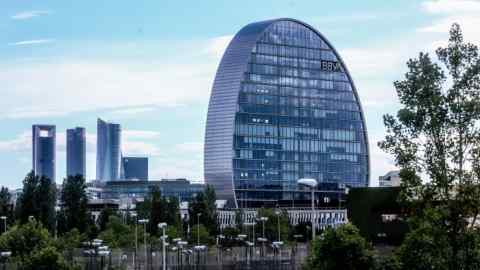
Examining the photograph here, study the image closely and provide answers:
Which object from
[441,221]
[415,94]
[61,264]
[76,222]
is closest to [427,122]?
[415,94]

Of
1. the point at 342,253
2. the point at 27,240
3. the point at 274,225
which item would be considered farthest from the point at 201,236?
the point at 342,253

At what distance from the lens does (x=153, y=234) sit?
167 metres

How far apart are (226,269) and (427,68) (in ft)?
141

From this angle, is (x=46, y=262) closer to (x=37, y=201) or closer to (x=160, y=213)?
(x=37, y=201)

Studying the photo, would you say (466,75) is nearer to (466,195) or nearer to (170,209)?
(466,195)

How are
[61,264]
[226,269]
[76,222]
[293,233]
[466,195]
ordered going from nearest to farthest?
1. [466,195]
2. [61,264]
3. [226,269]
4. [76,222]
5. [293,233]

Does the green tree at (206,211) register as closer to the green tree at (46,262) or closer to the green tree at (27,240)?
the green tree at (27,240)

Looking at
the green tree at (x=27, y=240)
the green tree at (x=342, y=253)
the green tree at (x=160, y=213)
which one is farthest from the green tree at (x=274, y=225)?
the green tree at (x=342, y=253)

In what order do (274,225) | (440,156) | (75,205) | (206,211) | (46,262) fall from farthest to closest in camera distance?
(206,211), (274,225), (75,205), (46,262), (440,156)

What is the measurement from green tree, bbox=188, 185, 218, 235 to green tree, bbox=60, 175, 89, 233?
24.2m

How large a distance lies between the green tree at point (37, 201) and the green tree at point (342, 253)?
9520 cm

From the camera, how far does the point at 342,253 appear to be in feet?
200

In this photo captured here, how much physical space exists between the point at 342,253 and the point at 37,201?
98019 mm

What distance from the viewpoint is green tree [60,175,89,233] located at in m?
159
